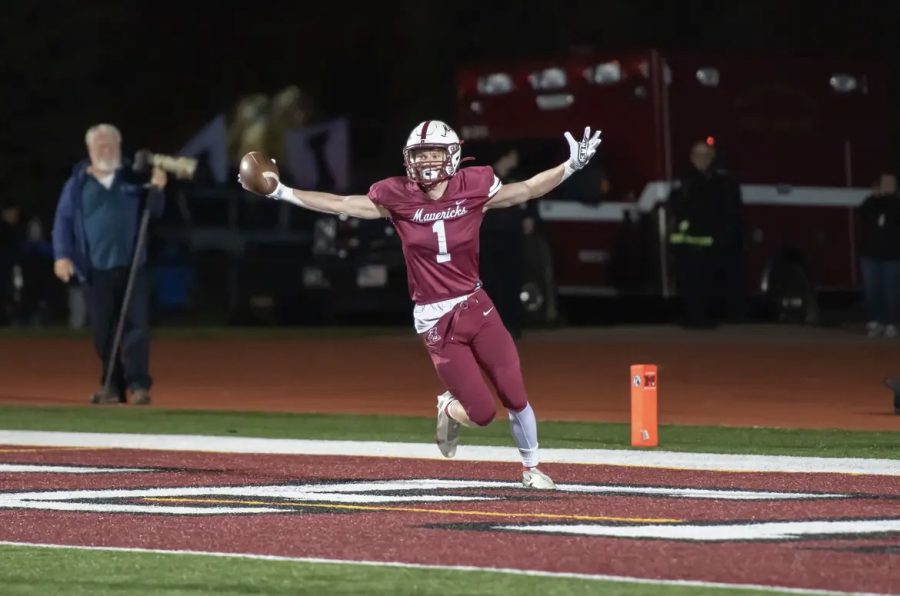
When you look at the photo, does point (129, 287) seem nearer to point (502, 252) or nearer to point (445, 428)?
point (502, 252)

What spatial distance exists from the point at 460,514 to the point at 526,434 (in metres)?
1.34

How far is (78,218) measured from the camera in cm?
1834

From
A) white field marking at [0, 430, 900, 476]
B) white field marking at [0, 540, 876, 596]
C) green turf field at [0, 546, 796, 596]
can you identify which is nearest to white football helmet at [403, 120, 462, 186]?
white field marking at [0, 430, 900, 476]

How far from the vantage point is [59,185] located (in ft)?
146

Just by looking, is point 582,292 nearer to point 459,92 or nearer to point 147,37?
point 459,92

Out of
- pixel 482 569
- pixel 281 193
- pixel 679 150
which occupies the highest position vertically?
pixel 281 193

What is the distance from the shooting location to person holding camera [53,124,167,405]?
18344 mm

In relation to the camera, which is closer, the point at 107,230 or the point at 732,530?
the point at 732,530

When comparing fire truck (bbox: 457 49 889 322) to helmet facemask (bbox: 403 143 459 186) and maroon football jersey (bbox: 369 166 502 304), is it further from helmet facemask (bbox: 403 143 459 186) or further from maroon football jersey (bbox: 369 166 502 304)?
helmet facemask (bbox: 403 143 459 186)

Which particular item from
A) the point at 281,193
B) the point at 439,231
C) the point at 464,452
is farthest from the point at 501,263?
the point at 439,231

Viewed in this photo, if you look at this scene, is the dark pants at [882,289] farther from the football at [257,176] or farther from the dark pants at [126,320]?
the football at [257,176]

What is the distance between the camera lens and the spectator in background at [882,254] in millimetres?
26078

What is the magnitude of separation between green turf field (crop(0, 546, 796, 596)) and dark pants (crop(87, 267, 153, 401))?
29.8 ft

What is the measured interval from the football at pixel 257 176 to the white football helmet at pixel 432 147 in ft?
2.80
